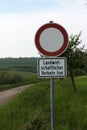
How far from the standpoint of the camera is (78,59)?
38.1 m

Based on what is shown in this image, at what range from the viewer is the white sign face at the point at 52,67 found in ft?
28.2

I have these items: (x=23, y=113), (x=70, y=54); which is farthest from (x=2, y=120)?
(x=70, y=54)

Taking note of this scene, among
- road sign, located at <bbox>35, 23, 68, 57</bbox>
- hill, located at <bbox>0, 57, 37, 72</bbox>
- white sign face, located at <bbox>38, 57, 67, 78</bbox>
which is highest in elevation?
hill, located at <bbox>0, 57, 37, 72</bbox>

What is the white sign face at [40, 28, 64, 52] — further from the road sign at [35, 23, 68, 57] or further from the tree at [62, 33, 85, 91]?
the tree at [62, 33, 85, 91]

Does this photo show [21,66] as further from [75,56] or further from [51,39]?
[51,39]

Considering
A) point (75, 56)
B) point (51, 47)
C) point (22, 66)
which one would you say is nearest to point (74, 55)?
point (75, 56)

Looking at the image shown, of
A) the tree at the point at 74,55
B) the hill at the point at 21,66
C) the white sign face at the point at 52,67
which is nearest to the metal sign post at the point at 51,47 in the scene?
the white sign face at the point at 52,67

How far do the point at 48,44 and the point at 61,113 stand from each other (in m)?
8.21

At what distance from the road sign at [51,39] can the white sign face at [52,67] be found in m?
0.13

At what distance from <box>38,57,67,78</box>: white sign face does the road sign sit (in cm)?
13

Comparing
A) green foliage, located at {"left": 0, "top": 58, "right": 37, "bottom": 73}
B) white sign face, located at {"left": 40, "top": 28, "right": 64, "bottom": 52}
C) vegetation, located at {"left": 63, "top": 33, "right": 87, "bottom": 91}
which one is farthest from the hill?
white sign face, located at {"left": 40, "top": 28, "right": 64, "bottom": 52}

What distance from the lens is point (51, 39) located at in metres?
8.65

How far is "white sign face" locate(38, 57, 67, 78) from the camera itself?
28.2 ft

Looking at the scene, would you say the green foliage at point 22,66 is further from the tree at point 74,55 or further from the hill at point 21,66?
the tree at point 74,55
